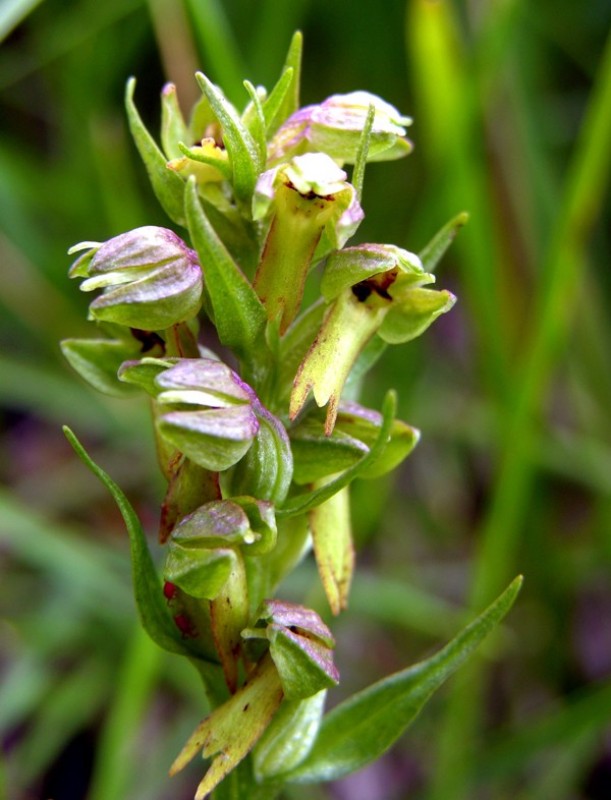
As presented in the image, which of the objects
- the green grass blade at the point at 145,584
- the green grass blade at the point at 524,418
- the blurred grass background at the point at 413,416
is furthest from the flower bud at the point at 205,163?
the green grass blade at the point at 524,418

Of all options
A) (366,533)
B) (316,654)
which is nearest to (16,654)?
(366,533)

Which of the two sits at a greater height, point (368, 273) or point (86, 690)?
point (368, 273)

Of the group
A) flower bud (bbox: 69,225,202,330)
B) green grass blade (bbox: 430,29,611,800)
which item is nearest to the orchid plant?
flower bud (bbox: 69,225,202,330)

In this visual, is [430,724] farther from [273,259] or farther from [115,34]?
[115,34]

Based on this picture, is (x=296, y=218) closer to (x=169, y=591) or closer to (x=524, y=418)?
(x=169, y=591)

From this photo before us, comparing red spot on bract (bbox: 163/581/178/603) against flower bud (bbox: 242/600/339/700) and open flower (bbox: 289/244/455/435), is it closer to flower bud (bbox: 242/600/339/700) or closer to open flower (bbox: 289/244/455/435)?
flower bud (bbox: 242/600/339/700)

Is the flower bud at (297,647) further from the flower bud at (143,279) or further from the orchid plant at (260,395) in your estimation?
the flower bud at (143,279)
